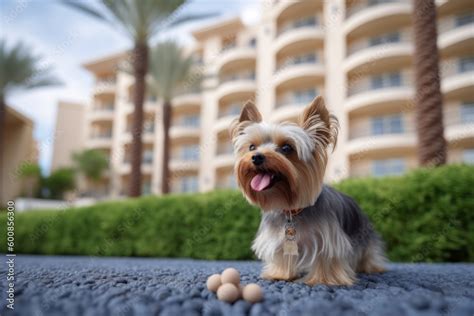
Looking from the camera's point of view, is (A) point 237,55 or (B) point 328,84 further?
(A) point 237,55

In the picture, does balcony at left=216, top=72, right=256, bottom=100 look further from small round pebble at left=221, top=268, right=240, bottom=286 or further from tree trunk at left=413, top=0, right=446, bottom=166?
small round pebble at left=221, top=268, right=240, bottom=286

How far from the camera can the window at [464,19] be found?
26281mm

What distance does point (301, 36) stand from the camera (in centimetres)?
3116

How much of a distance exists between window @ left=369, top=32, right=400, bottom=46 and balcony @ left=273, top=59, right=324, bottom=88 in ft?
15.8

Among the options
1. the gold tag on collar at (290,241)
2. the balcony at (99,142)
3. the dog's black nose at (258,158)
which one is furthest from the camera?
the balcony at (99,142)

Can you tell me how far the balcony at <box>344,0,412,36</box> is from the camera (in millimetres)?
27030

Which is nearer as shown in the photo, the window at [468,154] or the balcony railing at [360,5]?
the window at [468,154]

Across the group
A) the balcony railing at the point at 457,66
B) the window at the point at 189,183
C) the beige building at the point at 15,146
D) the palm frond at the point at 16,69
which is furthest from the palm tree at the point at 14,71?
the balcony railing at the point at 457,66

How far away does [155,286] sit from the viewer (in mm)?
3244

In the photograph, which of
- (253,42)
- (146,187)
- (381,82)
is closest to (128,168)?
(146,187)

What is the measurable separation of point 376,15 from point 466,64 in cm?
813

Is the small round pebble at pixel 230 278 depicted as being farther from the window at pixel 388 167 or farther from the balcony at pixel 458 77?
the window at pixel 388 167

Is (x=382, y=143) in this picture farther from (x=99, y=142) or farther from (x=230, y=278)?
(x=99, y=142)

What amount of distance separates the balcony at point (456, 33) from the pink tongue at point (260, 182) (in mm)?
27096
